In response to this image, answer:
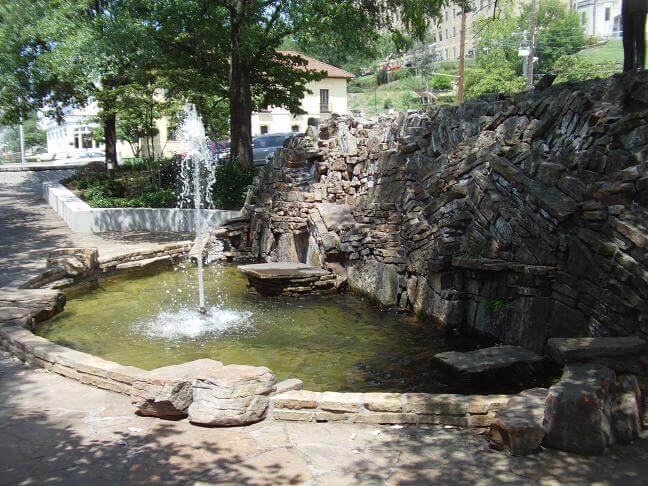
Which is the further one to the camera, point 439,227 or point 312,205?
point 312,205

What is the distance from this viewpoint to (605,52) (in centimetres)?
4753

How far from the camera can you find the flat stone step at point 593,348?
207 inches

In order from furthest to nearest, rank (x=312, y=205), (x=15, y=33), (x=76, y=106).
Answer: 1. (x=76, y=106)
2. (x=15, y=33)
3. (x=312, y=205)

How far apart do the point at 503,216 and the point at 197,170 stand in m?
7.61

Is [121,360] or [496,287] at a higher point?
[496,287]

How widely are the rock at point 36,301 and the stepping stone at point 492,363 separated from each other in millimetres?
5921

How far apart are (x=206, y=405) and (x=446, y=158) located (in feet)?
21.7

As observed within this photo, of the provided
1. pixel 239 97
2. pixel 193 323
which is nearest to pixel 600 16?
pixel 239 97

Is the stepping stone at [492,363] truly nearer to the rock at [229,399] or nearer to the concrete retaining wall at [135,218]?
the rock at [229,399]

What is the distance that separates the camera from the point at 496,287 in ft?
27.4

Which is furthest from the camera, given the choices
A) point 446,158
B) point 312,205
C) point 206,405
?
point 312,205

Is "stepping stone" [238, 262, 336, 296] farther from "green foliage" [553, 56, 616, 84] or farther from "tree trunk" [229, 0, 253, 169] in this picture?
"green foliage" [553, 56, 616, 84]

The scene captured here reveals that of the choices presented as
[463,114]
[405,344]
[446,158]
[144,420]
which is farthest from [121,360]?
[463,114]

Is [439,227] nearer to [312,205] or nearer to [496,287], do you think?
[496,287]
